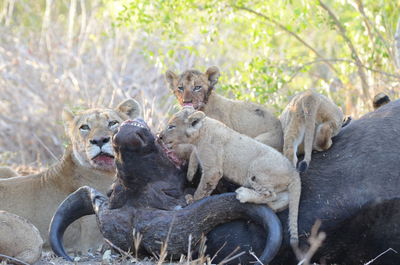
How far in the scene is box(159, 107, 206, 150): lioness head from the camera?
16.3 feet

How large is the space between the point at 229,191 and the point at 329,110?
917 mm

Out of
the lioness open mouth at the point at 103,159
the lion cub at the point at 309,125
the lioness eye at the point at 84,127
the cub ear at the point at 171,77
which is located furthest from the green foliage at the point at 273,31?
the lion cub at the point at 309,125

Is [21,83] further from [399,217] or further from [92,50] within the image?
[399,217]

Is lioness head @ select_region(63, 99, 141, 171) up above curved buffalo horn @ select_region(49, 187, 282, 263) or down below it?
above

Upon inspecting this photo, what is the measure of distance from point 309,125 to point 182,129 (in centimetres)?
85

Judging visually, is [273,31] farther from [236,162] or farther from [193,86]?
[236,162]

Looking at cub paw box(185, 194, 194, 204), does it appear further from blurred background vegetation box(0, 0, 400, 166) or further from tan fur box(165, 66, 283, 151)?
blurred background vegetation box(0, 0, 400, 166)

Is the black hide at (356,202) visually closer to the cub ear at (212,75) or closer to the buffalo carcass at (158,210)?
the buffalo carcass at (158,210)

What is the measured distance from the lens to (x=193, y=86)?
6.30m

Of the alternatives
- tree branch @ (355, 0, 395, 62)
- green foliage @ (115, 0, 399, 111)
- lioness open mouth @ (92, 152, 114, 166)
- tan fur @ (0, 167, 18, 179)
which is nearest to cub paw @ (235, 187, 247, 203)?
lioness open mouth @ (92, 152, 114, 166)

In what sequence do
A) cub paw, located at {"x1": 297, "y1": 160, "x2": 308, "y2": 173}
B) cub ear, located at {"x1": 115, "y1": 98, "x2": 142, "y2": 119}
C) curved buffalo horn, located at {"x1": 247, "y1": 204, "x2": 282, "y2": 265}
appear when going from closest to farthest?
1. curved buffalo horn, located at {"x1": 247, "y1": 204, "x2": 282, "y2": 265}
2. cub paw, located at {"x1": 297, "y1": 160, "x2": 308, "y2": 173}
3. cub ear, located at {"x1": 115, "y1": 98, "x2": 142, "y2": 119}

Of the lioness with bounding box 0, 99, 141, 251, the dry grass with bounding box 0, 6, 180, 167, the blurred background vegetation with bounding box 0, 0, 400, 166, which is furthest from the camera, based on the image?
the dry grass with bounding box 0, 6, 180, 167

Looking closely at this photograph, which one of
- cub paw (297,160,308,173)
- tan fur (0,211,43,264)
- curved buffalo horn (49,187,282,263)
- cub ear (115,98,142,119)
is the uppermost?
cub ear (115,98,142,119)

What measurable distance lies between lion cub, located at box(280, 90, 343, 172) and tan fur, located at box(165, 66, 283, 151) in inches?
8.9
